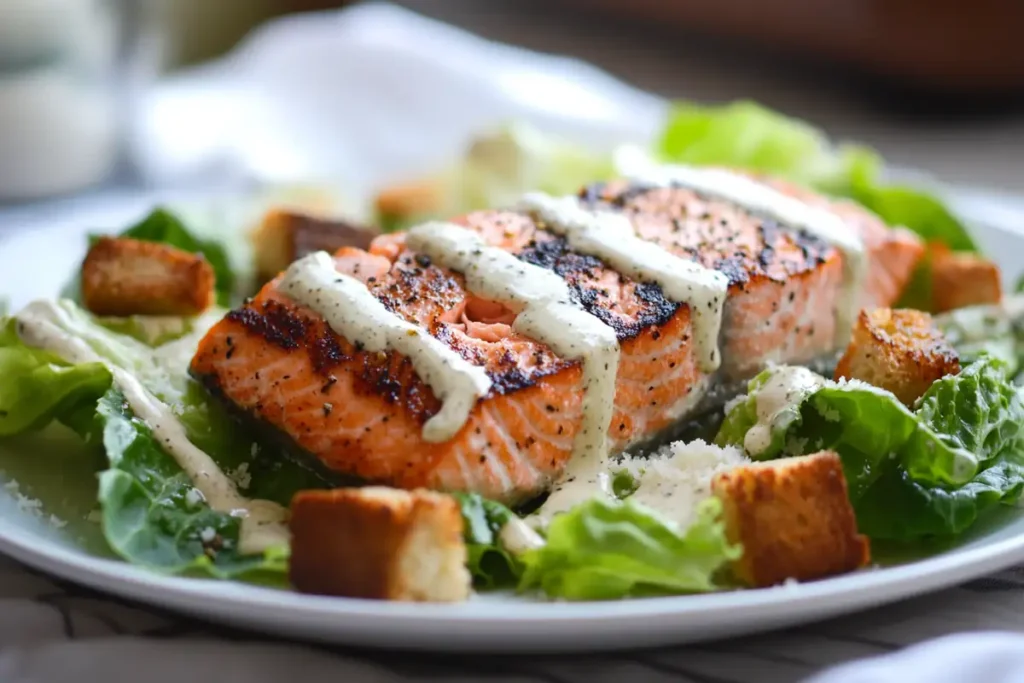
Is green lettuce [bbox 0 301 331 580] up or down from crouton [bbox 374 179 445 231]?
up

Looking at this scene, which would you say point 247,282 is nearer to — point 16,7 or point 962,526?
point 962,526

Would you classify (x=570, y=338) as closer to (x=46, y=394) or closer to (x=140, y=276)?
(x=46, y=394)

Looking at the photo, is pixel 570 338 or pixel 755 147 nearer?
pixel 570 338

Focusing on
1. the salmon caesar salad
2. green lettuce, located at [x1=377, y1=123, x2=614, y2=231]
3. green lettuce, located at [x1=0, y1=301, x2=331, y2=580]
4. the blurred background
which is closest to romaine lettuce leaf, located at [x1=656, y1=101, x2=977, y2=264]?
green lettuce, located at [x1=377, y1=123, x2=614, y2=231]

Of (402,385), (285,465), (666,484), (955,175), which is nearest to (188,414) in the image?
(285,465)

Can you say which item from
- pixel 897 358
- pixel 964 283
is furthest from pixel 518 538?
pixel 964 283

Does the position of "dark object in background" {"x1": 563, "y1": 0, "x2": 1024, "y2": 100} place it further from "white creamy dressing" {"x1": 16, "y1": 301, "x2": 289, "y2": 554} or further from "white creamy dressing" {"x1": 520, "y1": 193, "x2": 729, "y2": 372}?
"white creamy dressing" {"x1": 16, "y1": 301, "x2": 289, "y2": 554}
